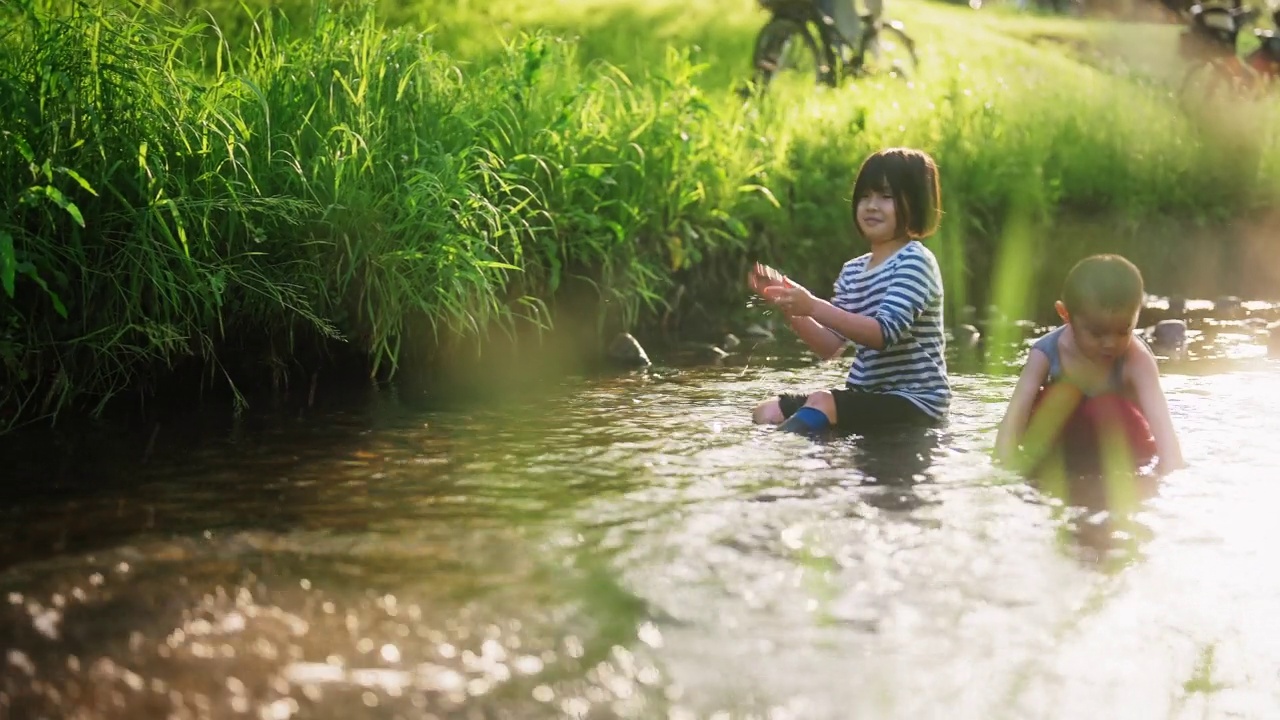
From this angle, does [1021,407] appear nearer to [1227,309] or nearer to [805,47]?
[1227,309]

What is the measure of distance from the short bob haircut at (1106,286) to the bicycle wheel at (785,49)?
9132 mm

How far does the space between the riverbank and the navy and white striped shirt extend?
159 cm

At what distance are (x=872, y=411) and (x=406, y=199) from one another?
6.86 feet

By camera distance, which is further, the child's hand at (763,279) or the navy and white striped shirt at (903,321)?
the navy and white striped shirt at (903,321)

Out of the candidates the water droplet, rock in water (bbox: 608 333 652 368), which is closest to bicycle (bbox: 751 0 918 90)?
rock in water (bbox: 608 333 652 368)

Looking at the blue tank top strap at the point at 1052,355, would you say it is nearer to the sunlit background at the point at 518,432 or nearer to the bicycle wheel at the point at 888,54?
the sunlit background at the point at 518,432

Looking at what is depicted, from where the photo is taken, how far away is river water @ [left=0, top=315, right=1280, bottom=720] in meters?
2.64

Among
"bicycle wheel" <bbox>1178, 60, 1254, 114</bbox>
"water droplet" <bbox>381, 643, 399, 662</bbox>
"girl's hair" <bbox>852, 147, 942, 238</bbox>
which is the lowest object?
"water droplet" <bbox>381, 643, 399, 662</bbox>

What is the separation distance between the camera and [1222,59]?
16.2 m

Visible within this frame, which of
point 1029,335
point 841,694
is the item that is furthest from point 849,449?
point 1029,335

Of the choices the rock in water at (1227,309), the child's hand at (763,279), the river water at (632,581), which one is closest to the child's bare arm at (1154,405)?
the river water at (632,581)

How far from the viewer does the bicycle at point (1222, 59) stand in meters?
14.1

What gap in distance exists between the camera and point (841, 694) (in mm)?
2631

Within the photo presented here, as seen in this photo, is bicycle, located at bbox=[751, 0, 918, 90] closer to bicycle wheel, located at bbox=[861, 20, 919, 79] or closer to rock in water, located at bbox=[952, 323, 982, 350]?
bicycle wheel, located at bbox=[861, 20, 919, 79]
